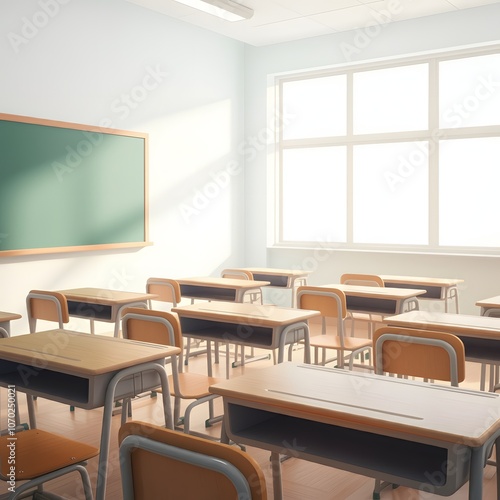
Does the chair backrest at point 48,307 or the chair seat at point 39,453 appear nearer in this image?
the chair seat at point 39,453

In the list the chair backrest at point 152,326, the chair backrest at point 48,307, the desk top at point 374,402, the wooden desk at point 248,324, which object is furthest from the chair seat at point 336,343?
the desk top at point 374,402

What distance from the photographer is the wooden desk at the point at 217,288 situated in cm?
563

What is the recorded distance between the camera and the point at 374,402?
2.02 m

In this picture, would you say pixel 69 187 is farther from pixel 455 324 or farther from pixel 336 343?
pixel 455 324

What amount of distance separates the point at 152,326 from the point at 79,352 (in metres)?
0.61

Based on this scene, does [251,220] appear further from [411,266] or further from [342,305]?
[342,305]

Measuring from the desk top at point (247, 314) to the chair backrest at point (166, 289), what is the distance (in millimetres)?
1194

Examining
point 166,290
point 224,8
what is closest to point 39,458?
→ point 166,290

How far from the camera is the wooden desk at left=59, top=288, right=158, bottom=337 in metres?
4.72

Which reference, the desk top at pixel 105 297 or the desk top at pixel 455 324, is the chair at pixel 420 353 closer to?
the desk top at pixel 455 324

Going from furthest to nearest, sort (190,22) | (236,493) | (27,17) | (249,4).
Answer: (190,22)
(249,4)
(27,17)
(236,493)

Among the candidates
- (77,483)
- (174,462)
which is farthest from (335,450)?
(77,483)

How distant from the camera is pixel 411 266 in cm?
759

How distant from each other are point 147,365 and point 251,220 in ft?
20.3
